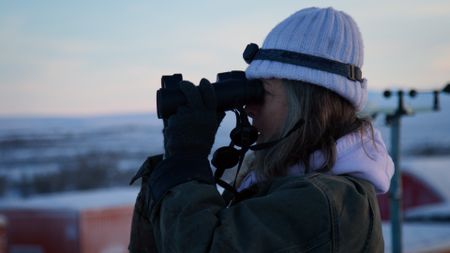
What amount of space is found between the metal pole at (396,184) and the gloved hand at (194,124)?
310cm

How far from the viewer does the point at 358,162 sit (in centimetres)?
137

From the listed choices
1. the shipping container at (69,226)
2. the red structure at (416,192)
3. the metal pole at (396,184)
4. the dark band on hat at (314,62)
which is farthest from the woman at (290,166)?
the red structure at (416,192)

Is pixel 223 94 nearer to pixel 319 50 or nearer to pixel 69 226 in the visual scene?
pixel 319 50

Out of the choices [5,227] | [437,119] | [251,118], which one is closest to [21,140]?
[437,119]

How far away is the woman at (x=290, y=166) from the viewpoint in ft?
A: 3.90

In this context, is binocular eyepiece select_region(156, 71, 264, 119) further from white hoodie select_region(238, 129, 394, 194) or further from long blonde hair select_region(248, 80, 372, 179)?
white hoodie select_region(238, 129, 394, 194)

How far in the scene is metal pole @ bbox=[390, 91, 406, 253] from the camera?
442 cm

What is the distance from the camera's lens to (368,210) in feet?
4.26

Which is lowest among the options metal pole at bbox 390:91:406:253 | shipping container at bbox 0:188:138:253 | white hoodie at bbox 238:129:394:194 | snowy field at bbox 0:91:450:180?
snowy field at bbox 0:91:450:180

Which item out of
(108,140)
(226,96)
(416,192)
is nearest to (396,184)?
(226,96)

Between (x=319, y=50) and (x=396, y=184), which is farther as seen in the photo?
(x=396, y=184)

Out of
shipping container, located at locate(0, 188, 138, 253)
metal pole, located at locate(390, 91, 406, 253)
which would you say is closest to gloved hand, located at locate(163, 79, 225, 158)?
metal pole, located at locate(390, 91, 406, 253)

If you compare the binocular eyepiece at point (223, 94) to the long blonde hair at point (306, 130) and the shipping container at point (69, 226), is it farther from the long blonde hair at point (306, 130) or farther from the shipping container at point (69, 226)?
the shipping container at point (69, 226)

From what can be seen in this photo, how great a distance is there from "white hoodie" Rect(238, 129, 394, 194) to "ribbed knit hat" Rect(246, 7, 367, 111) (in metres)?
0.10
